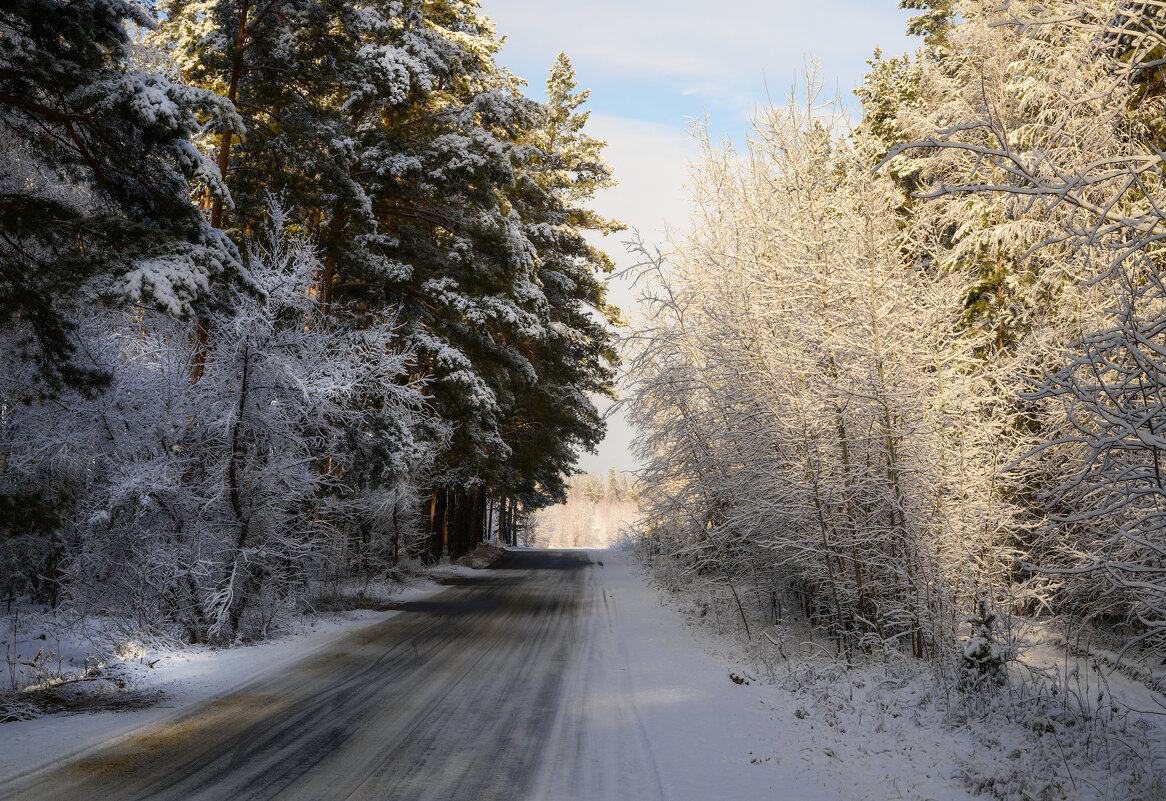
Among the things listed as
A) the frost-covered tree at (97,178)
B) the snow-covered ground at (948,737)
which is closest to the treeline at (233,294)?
the frost-covered tree at (97,178)

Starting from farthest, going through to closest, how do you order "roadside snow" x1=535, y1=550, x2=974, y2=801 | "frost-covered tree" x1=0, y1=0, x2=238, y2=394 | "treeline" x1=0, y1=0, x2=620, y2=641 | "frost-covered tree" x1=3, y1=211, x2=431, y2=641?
"frost-covered tree" x1=3, y1=211, x2=431, y2=641 → "treeline" x1=0, y1=0, x2=620, y2=641 → "frost-covered tree" x1=0, y1=0, x2=238, y2=394 → "roadside snow" x1=535, y1=550, x2=974, y2=801

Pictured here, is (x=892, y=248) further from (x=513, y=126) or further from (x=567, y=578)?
(x=567, y=578)

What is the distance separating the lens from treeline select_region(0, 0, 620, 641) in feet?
24.5

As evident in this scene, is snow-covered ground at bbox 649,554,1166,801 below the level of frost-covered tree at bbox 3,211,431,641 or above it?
below

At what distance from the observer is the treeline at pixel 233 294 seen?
748 cm

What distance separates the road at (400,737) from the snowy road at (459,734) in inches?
0.9

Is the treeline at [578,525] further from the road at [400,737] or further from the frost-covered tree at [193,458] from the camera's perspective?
the road at [400,737]

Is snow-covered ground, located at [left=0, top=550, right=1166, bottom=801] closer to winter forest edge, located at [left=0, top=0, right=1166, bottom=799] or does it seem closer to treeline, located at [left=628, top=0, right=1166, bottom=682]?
winter forest edge, located at [left=0, top=0, right=1166, bottom=799]

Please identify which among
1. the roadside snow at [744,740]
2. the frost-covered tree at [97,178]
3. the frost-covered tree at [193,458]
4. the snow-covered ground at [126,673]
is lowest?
the roadside snow at [744,740]

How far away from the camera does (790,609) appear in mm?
13688

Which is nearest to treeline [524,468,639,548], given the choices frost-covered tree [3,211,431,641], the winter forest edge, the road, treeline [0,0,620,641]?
treeline [0,0,620,641]

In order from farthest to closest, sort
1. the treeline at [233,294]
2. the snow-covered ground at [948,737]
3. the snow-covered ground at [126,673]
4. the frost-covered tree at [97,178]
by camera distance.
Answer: the treeline at [233,294] → the frost-covered tree at [97,178] → the snow-covered ground at [126,673] → the snow-covered ground at [948,737]

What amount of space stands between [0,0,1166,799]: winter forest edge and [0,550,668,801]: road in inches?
98.6

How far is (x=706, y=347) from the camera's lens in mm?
10734
